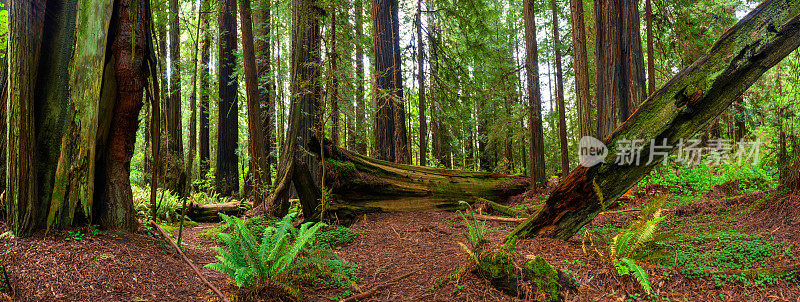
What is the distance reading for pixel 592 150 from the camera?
354 centimetres

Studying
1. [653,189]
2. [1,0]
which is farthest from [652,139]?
[1,0]

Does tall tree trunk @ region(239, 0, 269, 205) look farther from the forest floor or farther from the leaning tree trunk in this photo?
the leaning tree trunk

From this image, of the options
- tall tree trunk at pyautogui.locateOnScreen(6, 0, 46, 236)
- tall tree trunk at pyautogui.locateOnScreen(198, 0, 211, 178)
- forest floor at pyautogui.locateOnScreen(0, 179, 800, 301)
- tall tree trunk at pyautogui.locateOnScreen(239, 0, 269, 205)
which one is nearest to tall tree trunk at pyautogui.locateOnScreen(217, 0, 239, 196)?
tall tree trunk at pyautogui.locateOnScreen(198, 0, 211, 178)

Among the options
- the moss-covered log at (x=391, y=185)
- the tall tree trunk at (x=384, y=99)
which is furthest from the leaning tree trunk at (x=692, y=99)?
the tall tree trunk at (x=384, y=99)

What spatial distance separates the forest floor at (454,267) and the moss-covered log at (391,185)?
2121 millimetres

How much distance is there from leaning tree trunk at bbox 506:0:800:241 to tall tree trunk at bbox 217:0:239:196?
31.9 ft

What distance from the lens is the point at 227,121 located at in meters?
11.2

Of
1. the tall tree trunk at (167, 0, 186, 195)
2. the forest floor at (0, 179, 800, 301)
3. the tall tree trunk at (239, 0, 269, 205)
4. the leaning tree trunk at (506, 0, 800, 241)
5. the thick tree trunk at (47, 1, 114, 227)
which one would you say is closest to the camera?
the forest floor at (0, 179, 800, 301)

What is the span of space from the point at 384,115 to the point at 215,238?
4.55m

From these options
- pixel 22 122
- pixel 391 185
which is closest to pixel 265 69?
pixel 391 185

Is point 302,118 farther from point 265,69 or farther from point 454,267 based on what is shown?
point 265,69

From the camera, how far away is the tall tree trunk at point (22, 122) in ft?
9.78

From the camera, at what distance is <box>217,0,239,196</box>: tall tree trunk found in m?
10.7

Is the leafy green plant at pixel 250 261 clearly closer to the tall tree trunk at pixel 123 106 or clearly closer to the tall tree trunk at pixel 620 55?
the tall tree trunk at pixel 123 106
